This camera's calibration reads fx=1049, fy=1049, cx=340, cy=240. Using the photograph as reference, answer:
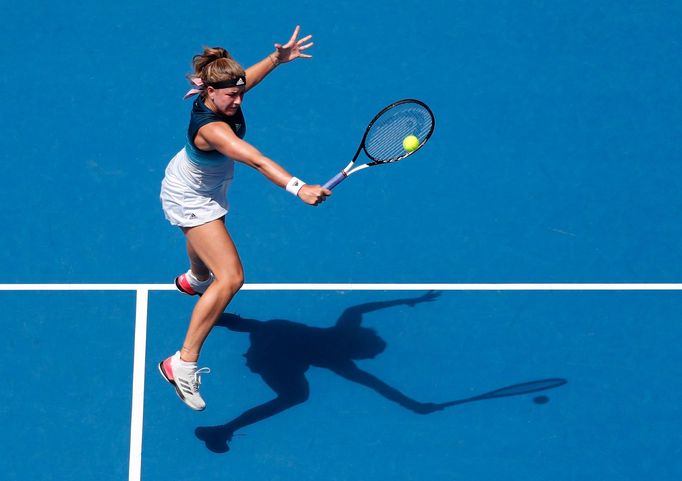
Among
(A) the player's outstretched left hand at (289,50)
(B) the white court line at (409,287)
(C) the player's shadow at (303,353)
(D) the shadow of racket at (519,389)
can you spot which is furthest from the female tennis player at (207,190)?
(D) the shadow of racket at (519,389)

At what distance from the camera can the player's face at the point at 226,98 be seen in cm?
610

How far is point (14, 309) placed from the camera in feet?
23.9

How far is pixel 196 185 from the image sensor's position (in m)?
6.54

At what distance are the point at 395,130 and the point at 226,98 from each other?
131 centimetres

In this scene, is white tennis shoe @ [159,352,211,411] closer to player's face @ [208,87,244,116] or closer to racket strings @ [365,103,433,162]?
player's face @ [208,87,244,116]

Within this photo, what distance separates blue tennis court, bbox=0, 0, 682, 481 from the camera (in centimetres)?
685

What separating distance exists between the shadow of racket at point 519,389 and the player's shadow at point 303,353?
0.74ft

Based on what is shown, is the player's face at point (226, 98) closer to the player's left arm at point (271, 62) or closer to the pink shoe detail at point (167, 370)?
the player's left arm at point (271, 62)

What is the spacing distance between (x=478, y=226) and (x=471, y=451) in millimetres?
1930

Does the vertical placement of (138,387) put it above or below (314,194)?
below

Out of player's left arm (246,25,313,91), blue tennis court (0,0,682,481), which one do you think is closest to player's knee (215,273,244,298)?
blue tennis court (0,0,682,481)

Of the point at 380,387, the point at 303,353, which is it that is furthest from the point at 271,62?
the point at 380,387

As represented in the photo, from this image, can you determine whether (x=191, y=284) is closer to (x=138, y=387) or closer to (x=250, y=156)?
(x=138, y=387)

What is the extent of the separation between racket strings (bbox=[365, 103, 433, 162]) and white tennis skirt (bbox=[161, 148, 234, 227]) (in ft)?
3.20
